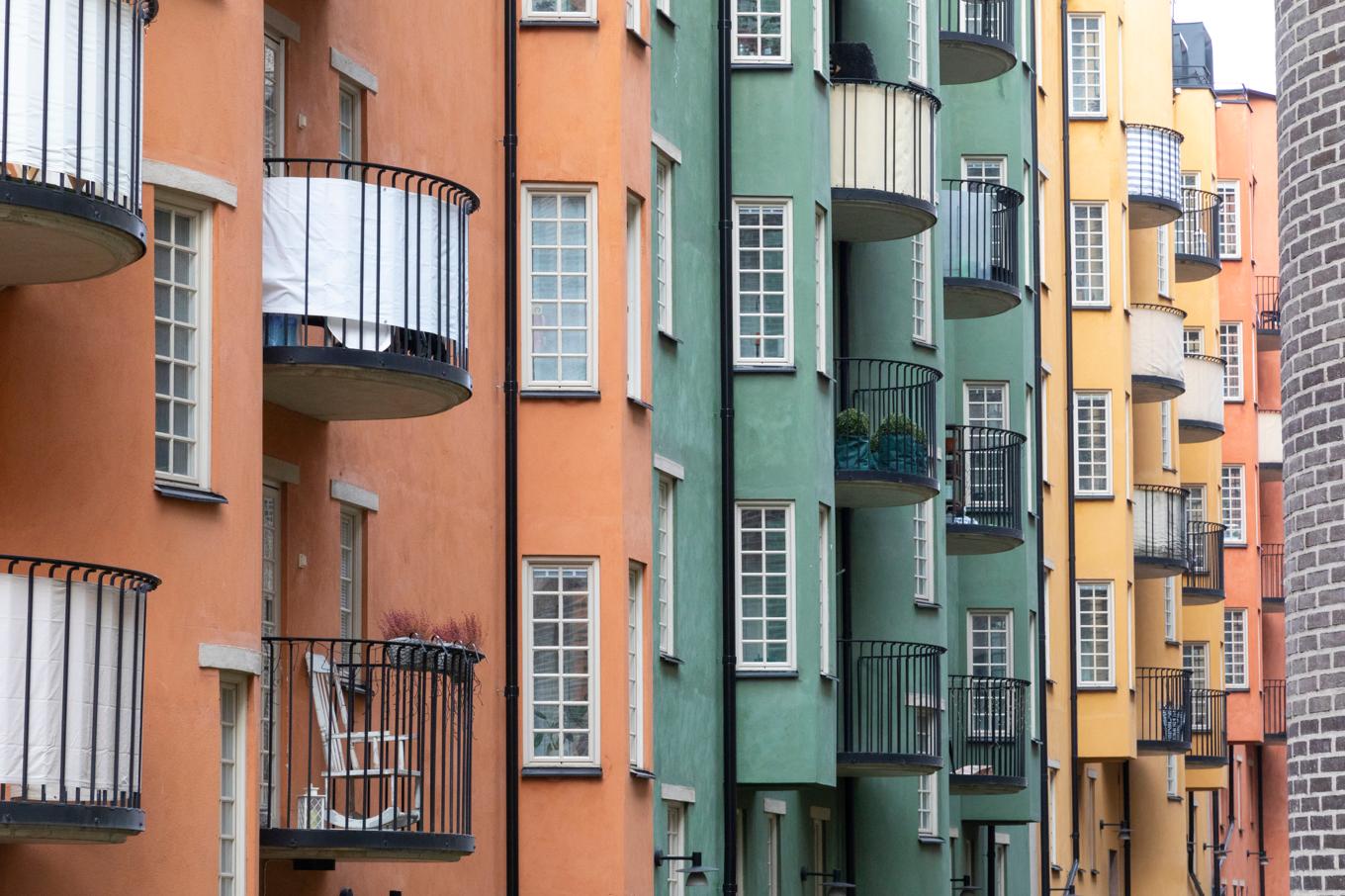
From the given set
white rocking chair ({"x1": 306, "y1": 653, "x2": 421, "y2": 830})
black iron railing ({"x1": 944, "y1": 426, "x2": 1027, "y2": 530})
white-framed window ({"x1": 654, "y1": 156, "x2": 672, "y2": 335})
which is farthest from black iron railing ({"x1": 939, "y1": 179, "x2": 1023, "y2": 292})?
white rocking chair ({"x1": 306, "y1": 653, "x2": 421, "y2": 830})

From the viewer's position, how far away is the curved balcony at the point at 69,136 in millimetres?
15266

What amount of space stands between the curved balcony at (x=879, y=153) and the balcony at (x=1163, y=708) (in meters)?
22.5

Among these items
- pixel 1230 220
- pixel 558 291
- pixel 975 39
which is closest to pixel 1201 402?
pixel 1230 220

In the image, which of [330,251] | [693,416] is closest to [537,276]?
[693,416]

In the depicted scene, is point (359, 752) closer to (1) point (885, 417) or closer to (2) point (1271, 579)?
(1) point (885, 417)

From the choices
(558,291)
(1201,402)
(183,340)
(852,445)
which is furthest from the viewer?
(1201,402)

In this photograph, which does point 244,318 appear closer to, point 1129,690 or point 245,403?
point 245,403

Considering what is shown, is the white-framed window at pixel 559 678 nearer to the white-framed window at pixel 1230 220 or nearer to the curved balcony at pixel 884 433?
the curved balcony at pixel 884 433

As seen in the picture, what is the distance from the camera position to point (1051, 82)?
5275 cm

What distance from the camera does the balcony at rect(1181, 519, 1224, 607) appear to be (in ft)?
208

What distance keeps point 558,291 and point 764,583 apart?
247 inches

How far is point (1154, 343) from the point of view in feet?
188

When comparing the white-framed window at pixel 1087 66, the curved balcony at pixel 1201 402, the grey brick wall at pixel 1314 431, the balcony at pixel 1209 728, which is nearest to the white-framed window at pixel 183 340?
the grey brick wall at pixel 1314 431

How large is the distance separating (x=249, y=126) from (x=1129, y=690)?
124 feet
